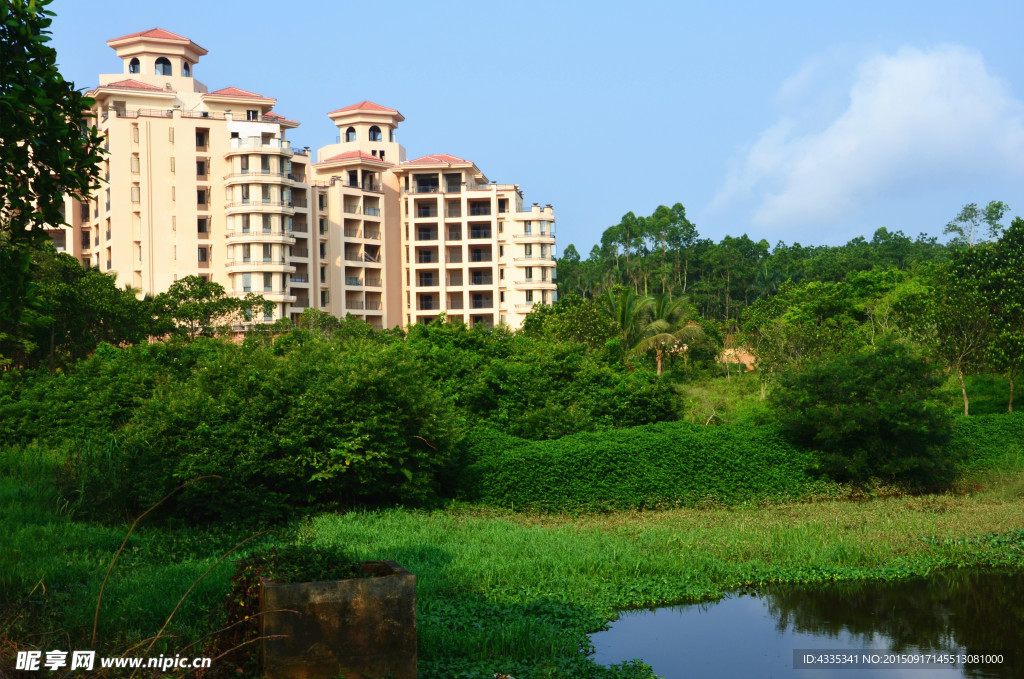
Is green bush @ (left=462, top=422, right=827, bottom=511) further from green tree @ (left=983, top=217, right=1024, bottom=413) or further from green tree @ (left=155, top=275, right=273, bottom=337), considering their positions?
green tree @ (left=155, top=275, right=273, bottom=337)

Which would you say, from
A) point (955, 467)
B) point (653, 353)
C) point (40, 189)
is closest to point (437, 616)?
point (40, 189)

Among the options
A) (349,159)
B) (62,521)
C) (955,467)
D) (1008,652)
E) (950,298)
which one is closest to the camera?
(1008,652)

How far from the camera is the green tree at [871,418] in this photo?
1738 cm

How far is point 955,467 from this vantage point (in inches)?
744

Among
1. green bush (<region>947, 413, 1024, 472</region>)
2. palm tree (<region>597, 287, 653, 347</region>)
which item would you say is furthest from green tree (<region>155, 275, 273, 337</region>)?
green bush (<region>947, 413, 1024, 472</region>)

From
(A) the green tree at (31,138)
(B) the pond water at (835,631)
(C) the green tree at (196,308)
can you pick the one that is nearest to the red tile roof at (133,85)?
(C) the green tree at (196,308)

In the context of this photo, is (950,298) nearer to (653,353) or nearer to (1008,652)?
(653,353)

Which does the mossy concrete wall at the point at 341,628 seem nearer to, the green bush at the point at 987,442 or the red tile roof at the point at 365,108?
the green bush at the point at 987,442

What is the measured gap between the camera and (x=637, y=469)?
1672cm

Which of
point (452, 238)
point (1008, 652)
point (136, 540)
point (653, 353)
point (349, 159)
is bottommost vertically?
point (1008, 652)

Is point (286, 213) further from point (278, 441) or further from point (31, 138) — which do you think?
point (31, 138)

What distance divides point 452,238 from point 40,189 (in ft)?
175

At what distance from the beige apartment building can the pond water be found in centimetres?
3604

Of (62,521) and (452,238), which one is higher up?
(452,238)
